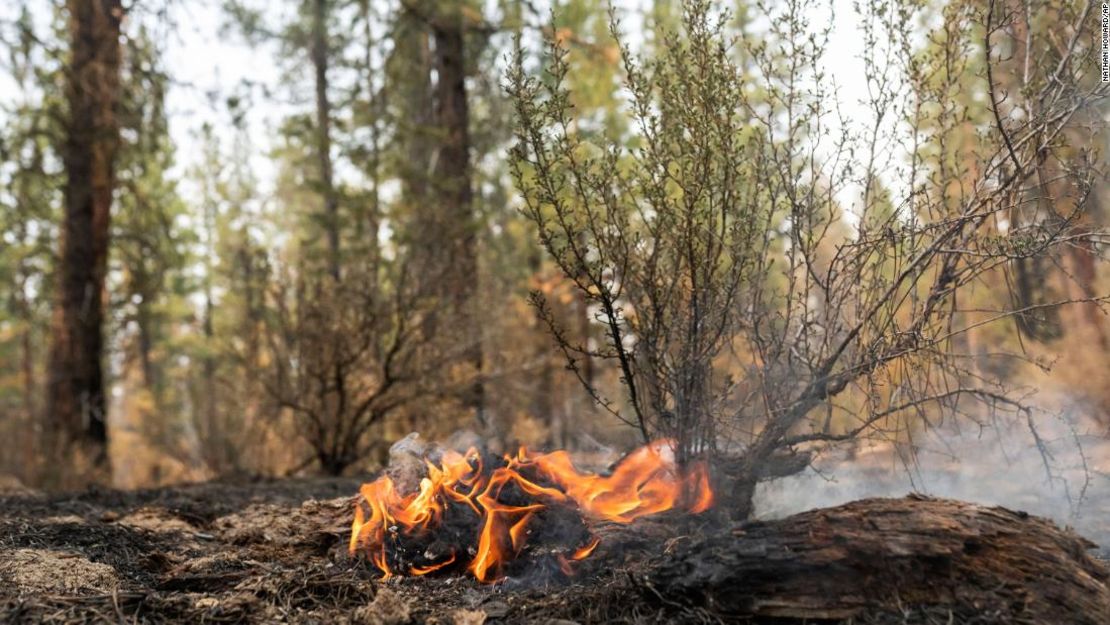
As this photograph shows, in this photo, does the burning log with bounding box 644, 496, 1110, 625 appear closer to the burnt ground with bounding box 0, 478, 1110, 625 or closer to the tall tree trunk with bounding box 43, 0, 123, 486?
the burnt ground with bounding box 0, 478, 1110, 625

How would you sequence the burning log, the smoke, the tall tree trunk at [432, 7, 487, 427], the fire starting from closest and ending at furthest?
1. the burning log
2. the fire
3. the smoke
4. the tall tree trunk at [432, 7, 487, 427]

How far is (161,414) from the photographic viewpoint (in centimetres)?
1339

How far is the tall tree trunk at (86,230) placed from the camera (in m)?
9.34

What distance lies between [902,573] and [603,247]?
1.83 meters

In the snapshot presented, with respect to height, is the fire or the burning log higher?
the fire

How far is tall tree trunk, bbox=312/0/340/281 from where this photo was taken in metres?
10.9

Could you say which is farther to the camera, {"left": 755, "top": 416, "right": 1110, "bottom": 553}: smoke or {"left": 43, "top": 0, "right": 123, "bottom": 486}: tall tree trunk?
{"left": 43, "top": 0, "right": 123, "bottom": 486}: tall tree trunk

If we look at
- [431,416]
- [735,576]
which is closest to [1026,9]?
[735,576]

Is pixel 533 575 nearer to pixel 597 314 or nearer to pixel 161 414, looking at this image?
pixel 597 314

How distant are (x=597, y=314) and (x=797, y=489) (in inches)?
74.8

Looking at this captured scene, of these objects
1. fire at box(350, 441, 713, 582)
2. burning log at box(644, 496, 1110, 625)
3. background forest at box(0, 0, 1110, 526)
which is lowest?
burning log at box(644, 496, 1110, 625)

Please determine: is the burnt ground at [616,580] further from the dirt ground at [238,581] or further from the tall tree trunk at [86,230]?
the tall tree trunk at [86,230]

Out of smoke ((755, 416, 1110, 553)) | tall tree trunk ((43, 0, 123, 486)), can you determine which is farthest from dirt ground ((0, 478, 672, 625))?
tall tree trunk ((43, 0, 123, 486))

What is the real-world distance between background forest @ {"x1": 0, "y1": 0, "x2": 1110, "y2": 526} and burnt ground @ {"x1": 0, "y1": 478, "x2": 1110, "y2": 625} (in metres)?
0.64
